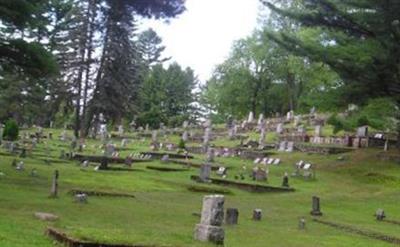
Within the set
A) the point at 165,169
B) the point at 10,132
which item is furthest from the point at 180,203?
the point at 10,132

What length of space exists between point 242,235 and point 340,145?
2973cm

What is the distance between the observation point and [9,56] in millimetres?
22469

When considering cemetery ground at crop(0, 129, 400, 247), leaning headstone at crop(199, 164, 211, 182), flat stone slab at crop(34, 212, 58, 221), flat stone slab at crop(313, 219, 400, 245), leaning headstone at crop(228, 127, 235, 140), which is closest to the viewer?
cemetery ground at crop(0, 129, 400, 247)

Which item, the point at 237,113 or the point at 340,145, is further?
the point at 237,113

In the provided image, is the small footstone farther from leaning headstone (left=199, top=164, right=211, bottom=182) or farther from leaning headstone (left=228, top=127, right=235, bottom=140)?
leaning headstone (left=228, top=127, right=235, bottom=140)

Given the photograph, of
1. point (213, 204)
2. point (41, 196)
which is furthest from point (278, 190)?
point (213, 204)

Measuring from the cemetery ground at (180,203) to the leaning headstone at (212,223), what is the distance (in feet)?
1.21

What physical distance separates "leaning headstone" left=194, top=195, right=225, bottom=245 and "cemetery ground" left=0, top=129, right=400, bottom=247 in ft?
1.21

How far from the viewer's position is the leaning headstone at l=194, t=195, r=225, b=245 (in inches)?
500

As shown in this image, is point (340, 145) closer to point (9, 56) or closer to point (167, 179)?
point (167, 179)

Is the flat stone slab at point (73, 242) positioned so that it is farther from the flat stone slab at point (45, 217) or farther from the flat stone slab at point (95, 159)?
the flat stone slab at point (95, 159)

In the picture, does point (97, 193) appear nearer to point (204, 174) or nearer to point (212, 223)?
point (204, 174)

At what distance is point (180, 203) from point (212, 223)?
8.59 metres

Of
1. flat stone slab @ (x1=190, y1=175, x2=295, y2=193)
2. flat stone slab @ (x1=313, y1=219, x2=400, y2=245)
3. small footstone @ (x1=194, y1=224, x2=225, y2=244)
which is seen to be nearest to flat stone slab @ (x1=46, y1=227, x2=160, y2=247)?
small footstone @ (x1=194, y1=224, x2=225, y2=244)
